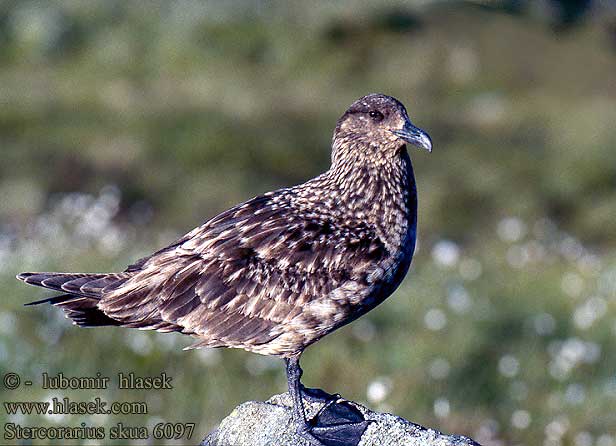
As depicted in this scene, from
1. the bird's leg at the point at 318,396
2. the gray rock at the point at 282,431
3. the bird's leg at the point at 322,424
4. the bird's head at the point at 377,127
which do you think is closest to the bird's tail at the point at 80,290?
the gray rock at the point at 282,431

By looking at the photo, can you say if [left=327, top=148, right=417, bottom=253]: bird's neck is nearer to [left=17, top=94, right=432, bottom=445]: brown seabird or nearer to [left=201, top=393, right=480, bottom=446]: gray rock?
[left=17, top=94, right=432, bottom=445]: brown seabird

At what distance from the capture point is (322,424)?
231 inches

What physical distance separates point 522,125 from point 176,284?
1762 cm

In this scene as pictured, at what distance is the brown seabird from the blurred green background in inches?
A: 57.9

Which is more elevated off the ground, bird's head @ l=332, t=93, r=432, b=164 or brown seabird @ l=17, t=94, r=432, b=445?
bird's head @ l=332, t=93, r=432, b=164

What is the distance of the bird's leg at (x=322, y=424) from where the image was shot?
5.65 meters

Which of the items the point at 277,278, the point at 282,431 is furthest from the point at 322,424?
the point at 277,278

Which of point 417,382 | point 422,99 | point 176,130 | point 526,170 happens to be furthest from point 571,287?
point 422,99

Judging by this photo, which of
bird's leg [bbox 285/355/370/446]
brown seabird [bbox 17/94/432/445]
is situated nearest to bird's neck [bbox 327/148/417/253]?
brown seabird [bbox 17/94/432/445]

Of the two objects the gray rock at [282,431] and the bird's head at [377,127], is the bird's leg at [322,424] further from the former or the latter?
the bird's head at [377,127]

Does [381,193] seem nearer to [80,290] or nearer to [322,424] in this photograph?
[322,424]

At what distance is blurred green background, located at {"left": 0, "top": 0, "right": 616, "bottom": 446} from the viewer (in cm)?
887

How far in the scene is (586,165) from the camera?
19875 millimetres

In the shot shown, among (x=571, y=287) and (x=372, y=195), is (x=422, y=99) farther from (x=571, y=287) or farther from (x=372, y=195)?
(x=372, y=195)
